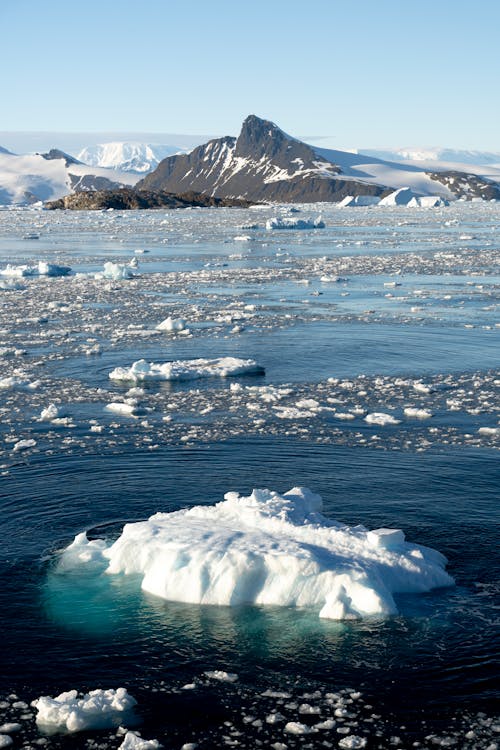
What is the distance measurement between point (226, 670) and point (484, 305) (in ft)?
98.5

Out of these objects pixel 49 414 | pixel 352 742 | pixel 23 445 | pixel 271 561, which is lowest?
pixel 352 742

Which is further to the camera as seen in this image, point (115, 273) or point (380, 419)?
point (115, 273)

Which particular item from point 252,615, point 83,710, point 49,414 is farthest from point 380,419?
point 83,710

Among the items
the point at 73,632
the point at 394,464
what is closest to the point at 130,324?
the point at 394,464

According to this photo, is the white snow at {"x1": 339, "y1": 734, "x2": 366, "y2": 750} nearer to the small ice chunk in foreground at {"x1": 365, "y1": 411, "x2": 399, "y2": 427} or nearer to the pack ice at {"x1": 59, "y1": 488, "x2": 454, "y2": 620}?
the pack ice at {"x1": 59, "y1": 488, "x2": 454, "y2": 620}

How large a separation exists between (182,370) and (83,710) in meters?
15.4

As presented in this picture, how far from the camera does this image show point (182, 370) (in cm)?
2433

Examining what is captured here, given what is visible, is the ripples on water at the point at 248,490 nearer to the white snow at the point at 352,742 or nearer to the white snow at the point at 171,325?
the white snow at the point at 352,742

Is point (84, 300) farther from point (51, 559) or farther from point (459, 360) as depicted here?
point (51, 559)

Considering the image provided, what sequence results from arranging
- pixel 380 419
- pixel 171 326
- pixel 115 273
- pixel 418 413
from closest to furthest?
pixel 380 419 < pixel 418 413 < pixel 171 326 < pixel 115 273

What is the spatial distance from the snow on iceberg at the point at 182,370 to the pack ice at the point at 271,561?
10605 mm

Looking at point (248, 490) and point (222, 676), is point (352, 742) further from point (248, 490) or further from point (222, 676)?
point (248, 490)

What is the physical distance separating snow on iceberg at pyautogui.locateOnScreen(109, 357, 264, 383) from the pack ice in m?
10.6

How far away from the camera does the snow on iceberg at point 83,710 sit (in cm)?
933
